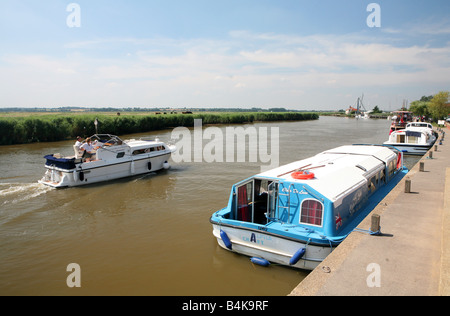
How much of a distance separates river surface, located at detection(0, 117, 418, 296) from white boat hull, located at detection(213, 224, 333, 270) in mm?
350

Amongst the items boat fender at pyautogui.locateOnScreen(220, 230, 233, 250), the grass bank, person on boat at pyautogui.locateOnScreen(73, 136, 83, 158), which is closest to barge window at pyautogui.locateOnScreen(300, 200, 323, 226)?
boat fender at pyautogui.locateOnScreen(220, 230, 233, 250)

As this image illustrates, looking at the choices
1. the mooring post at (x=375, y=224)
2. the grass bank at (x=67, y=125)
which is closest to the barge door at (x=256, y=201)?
the mooring post at (x=375, y=224)

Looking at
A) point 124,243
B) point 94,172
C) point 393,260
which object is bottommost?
point 124,243

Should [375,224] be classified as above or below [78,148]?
below

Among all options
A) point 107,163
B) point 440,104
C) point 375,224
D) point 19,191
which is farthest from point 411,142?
point 440,104

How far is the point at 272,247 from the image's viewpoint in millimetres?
9477

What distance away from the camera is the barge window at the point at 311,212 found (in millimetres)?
9555

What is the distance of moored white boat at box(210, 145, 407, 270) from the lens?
9125 mm

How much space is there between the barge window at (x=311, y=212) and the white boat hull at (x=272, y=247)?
0.96m

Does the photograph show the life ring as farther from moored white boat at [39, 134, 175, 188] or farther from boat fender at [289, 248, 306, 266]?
moored white boat at [39, 134, 175, 188]

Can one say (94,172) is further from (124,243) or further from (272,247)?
(272,247)

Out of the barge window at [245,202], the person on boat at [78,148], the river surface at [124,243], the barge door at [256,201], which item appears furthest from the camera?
the person on boat at [78,148]

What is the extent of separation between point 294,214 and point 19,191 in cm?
1611

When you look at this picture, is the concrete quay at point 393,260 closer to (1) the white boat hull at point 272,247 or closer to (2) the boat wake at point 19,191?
(1) the white boat hull at point 272,247
